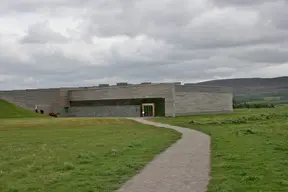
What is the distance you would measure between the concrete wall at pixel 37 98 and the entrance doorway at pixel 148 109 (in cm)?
2126

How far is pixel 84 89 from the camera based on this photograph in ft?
316

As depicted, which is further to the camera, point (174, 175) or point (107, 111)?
point (107, 111)

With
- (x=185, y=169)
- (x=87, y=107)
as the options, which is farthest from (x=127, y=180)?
(x=87, y=107)

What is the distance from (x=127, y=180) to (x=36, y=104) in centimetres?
8958

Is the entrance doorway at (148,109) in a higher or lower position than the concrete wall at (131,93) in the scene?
lower

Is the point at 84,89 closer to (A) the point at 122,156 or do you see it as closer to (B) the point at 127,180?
(A) the point at 122,156

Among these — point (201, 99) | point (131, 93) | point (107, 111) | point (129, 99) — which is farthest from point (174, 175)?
point (107, 111)

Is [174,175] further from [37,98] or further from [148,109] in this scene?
[37,98]

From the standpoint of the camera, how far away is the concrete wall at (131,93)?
82000 millimetres

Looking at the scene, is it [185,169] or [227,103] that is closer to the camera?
[185,169]

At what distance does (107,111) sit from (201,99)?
17.3 meters

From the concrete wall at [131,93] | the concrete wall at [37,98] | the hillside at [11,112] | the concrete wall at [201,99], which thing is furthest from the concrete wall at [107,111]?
the hillside at [11,112]

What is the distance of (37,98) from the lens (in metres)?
100

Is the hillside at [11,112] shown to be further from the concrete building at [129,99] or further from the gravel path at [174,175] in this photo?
the gravel path at [174,175]
